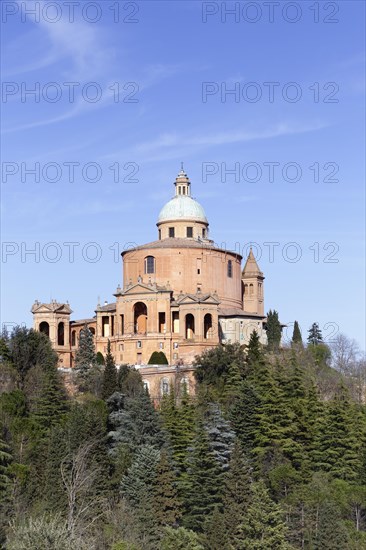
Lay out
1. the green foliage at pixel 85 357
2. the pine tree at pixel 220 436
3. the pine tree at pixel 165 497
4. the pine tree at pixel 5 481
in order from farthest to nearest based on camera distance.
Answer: the green foliage at pixel 85 357, the pine tree at pixel 220 436, the pine tree at pixel 165 497, the pine tree at pixel 5 481

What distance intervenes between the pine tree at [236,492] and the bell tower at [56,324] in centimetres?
2909

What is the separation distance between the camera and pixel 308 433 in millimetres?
59219

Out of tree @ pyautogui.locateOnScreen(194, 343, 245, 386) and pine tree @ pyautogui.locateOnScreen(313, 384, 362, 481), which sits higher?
tree @ pyautogui.locateOnScreen(194, 343, 245, 386)

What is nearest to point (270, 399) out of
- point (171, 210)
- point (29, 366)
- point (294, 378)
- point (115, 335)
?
point (294, 378)

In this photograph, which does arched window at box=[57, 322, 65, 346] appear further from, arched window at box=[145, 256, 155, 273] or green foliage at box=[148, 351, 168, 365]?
green foliage at box=[148, 351, 168, 365]

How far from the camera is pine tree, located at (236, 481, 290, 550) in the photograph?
4500 centimetres

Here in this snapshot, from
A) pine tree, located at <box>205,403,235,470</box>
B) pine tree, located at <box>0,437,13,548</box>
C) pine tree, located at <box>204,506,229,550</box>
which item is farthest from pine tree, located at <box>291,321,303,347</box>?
pine tree, located at <box>204,506,229,550</box>

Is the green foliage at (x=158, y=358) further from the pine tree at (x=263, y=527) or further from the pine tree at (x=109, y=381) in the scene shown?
the pine tree at (x=263, y=527)

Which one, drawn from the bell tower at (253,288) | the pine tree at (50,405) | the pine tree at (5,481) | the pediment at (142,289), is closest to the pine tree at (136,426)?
the pine tree at (50,405)

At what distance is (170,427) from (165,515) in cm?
789

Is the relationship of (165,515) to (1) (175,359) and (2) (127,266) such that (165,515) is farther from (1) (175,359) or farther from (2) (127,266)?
(2) (127,266)

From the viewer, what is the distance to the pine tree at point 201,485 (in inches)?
2061

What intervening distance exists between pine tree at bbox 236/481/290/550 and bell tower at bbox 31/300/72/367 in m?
37.1

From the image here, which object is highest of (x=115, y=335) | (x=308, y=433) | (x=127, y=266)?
(x=127, y=266)
